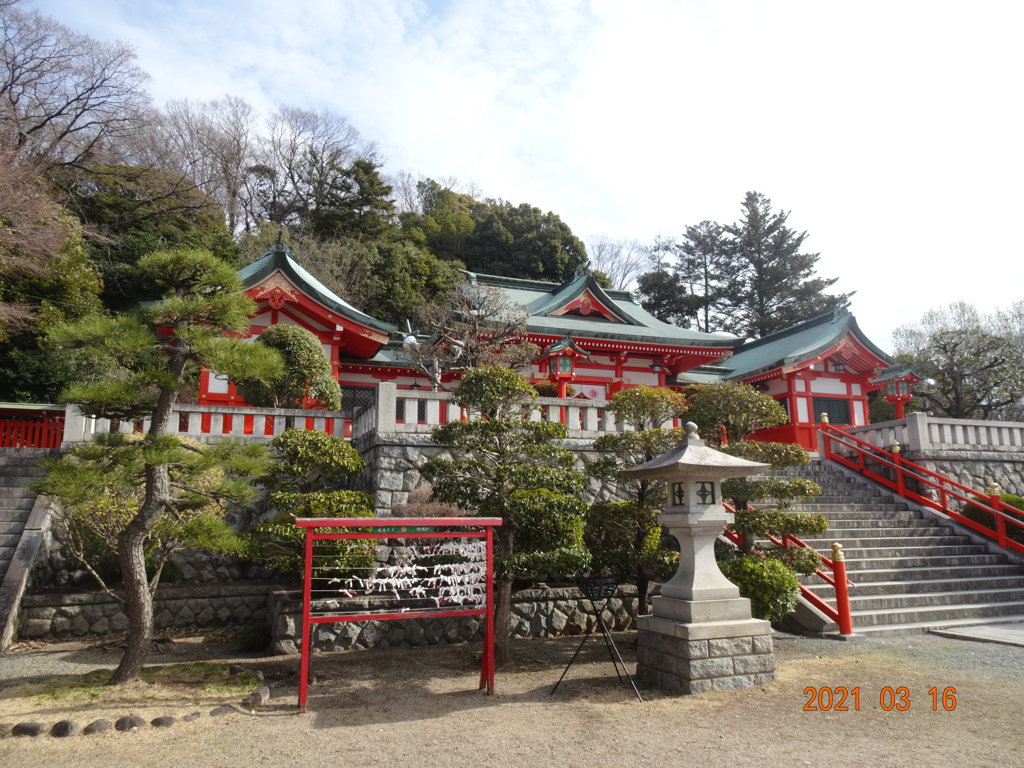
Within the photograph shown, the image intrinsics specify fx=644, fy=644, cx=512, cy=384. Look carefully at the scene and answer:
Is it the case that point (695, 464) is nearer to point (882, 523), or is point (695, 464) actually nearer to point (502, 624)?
point (502, 624)

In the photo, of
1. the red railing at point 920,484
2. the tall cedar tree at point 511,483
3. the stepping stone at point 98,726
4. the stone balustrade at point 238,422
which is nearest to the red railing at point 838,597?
the tall cedar tree at point 511,483

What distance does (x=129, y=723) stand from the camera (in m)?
5.00

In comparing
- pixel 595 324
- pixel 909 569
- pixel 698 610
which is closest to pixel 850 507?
pixel 909 569

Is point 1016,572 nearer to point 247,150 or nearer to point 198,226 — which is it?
point 198,226

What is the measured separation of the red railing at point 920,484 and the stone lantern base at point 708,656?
7.78 m

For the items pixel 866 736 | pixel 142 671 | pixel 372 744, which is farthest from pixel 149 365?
pixel 866 736

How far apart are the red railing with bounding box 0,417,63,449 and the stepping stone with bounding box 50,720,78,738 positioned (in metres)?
8.92

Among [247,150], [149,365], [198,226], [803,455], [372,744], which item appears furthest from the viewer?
[247,150]

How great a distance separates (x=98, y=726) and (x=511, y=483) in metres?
4.11

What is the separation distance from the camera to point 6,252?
15586 mm

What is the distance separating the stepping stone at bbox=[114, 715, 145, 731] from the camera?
498cm

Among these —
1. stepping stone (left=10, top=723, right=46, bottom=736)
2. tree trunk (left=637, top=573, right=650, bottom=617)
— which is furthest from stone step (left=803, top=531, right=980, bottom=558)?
stepping stone (left=10, top=723, right=46, bottom=736)

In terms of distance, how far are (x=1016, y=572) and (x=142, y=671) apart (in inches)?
505

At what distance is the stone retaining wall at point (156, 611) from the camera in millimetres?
8461
